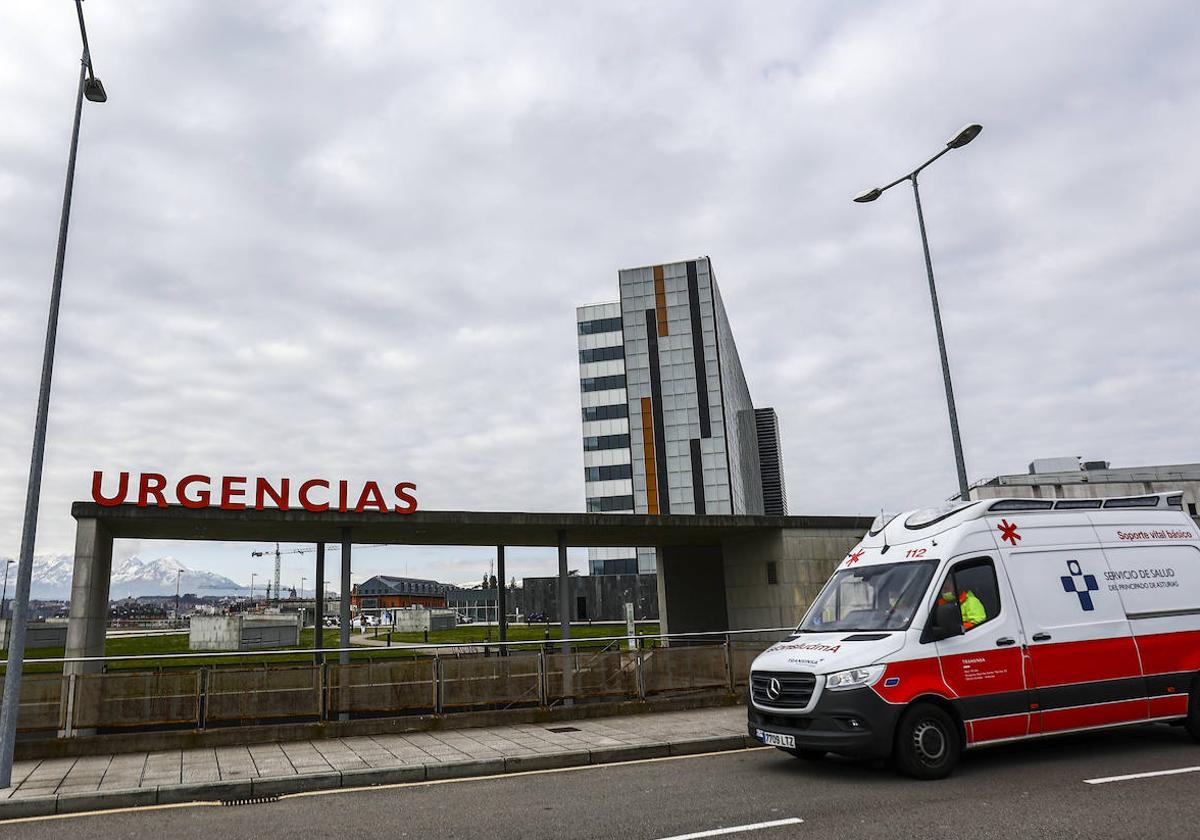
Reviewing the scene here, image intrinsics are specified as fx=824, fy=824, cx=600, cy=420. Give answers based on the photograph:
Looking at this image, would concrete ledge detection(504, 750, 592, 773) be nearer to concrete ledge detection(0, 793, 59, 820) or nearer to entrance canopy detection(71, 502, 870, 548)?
concrete ledge detection(0, 793, 59, 820)

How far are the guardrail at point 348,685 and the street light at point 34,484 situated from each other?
1357mm

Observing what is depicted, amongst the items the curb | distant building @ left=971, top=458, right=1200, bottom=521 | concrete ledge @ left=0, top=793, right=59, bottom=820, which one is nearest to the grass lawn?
the curb

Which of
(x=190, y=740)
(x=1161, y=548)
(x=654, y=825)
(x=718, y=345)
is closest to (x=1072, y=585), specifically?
(x=1161, y=548)

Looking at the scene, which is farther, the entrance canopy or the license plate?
the entrance canopy

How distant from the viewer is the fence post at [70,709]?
1148 cm

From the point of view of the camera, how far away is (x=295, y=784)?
9.29 meters

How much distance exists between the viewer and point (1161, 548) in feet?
33.9

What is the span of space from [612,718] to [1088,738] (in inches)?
275

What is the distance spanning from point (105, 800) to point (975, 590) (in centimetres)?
960

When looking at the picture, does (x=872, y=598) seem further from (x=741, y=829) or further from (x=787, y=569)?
(x=787, y=569)

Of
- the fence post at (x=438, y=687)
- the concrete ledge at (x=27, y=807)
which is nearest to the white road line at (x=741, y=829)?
the concrete ledge at (x=27, y=807)

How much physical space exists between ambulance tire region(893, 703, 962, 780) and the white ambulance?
15mm

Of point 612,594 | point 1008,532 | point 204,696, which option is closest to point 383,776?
point 204,696

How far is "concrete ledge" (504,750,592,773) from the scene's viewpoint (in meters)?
10.2
